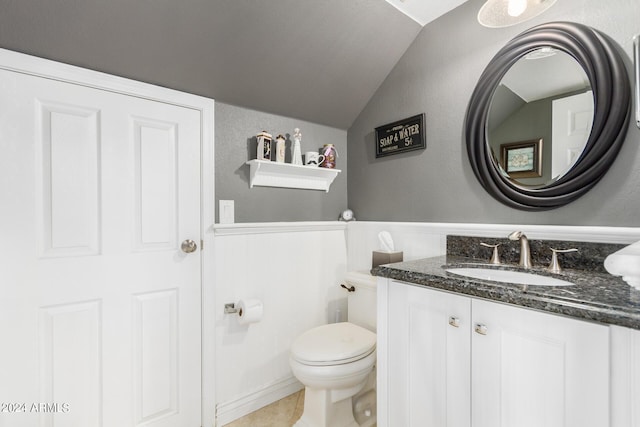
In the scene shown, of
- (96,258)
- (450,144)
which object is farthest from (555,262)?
(96,258)

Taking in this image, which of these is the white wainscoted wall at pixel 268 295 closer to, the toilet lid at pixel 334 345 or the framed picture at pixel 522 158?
the toilet lid at pixel 334 345

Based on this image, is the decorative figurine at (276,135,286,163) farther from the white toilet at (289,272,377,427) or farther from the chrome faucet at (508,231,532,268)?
the chrome faucet at (508,231,532,268)

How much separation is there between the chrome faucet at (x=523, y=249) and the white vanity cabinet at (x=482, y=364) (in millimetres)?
477

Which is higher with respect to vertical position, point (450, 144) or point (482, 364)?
point (450, 144)

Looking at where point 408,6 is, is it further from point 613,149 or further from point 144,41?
point 144,41

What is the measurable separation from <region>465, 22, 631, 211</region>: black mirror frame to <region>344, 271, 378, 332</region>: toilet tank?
2.71 feet

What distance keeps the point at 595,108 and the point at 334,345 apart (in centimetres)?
154

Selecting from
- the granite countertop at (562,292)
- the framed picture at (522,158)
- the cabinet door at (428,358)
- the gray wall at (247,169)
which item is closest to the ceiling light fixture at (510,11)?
the framed picture at (522,158)

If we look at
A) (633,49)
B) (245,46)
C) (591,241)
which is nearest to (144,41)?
(245,46)

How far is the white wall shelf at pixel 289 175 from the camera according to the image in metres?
1.85

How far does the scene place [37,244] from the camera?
1.30 metres

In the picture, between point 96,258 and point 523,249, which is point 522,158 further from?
point 96,258

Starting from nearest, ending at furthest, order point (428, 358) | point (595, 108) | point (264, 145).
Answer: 1. point (428, 358)
2. point (595, 108)
3. point (264, 145)

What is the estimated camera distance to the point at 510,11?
119 cm
